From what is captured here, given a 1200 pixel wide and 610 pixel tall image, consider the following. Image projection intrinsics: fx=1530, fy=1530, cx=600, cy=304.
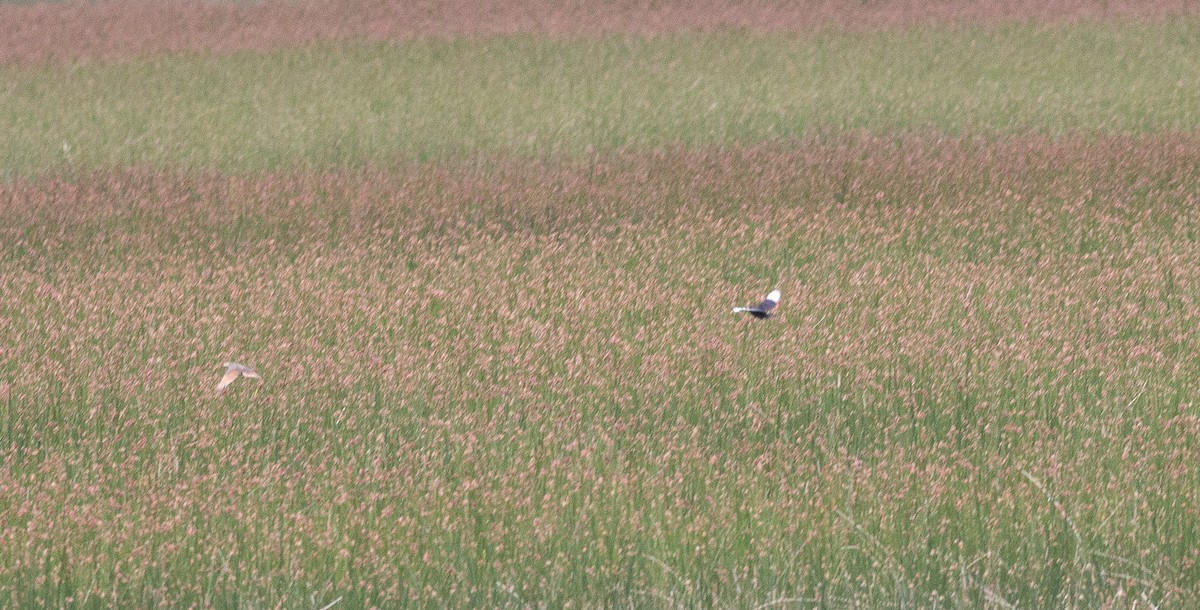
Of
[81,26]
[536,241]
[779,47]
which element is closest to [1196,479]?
[536,241]

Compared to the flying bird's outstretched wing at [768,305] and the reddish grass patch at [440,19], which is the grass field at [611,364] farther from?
the reddish grass patch at [440,19]

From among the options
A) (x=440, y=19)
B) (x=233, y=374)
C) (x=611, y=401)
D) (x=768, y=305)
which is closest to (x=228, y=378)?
(x=233, y=374)

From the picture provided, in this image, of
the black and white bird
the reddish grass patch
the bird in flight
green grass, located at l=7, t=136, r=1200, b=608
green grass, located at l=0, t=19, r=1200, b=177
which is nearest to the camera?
green grass, located at l=7, t=136, r=1200, b=608

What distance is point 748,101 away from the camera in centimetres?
1188

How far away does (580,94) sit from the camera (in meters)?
12.6

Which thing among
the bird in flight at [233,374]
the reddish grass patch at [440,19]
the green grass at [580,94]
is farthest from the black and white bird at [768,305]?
the reddish grass patch at [440,19]

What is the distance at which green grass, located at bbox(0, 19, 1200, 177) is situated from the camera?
10.9m

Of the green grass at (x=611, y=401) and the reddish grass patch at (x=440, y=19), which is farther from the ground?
the green grass at (x=611, y=401)

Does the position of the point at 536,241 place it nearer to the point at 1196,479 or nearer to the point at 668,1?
the point at 1196,479

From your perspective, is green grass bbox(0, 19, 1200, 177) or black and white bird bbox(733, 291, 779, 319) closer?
black and white bird bbox(733, 291, 779, 319)

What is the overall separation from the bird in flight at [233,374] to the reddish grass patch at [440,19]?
11.2 metres

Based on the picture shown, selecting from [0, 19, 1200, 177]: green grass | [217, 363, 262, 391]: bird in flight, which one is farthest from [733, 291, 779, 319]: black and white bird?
[0, 19, 1200, 177]: green grass

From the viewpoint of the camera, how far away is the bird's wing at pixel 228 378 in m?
4.84

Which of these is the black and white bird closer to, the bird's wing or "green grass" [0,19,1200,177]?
the bird's wing
